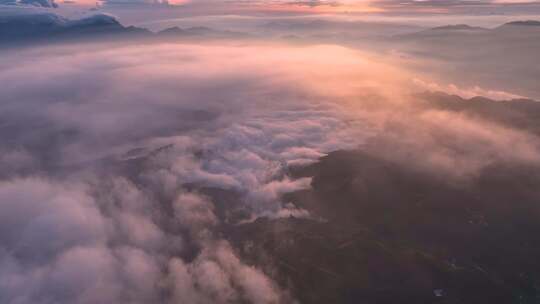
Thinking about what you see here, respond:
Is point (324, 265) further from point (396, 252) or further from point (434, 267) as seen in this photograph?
point (434, 267)

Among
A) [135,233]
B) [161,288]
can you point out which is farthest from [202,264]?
[135,233]

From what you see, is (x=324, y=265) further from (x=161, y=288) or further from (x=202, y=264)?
(x=161, y=288)

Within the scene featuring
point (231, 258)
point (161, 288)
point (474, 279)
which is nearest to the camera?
point (161, 288)

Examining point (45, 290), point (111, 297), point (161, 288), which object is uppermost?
point (45, 290)

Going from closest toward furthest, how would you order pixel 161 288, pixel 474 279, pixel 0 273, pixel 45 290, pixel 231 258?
pixel 45 290 < pixel 0 273 < pixel 161 288 < pixel 474 279 < pixel 231 258

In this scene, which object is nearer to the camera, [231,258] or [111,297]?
[111,297]

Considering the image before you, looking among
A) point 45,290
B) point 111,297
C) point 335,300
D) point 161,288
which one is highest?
point 45,290

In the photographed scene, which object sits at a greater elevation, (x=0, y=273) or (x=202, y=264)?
(x=0, y=273)

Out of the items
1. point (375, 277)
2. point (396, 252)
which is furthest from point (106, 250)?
point (396, 252)

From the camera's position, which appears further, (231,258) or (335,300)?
(231,258)
